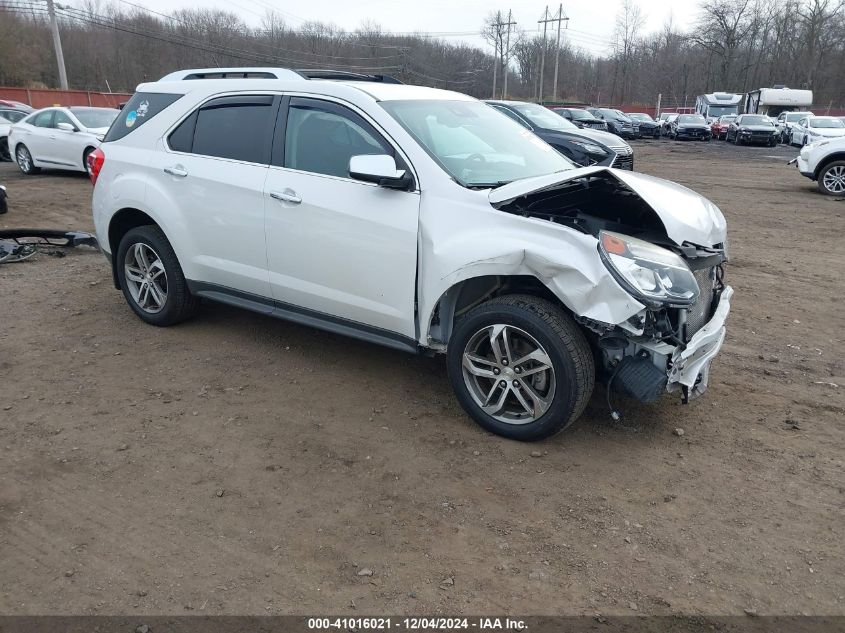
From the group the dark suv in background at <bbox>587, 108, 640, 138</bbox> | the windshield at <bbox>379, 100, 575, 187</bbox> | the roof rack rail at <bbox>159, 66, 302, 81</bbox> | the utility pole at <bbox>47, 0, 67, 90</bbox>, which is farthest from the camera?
the dark suv in background at <bbox>587, 108, 640, 138</bbox>

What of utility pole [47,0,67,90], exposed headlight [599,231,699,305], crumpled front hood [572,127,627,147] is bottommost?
exposed headlight [599,231,699,305]

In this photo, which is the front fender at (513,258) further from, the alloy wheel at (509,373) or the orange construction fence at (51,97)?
the orange construction fence at (51,97)

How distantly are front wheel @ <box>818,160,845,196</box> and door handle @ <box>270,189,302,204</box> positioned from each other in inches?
541

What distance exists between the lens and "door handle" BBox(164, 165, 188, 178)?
4.82 metres

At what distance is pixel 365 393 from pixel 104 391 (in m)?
1.73

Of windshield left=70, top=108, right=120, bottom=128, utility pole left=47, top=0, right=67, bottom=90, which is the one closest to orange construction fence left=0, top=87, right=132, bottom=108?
utility pole left=47, top=0, right=67, bottom=90

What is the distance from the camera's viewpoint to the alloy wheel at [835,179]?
45.5ft

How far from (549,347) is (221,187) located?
261 centimetres

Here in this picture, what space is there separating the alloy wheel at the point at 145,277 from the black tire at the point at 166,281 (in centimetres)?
3

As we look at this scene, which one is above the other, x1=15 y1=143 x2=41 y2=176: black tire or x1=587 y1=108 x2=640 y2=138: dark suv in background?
x1=587 y1=108 x2=640 y2=138: dark suv in background

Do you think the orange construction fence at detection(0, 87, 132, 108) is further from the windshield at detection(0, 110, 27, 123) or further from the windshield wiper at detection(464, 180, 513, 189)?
the windshield wiper at detection(464, 180, 513, 189)

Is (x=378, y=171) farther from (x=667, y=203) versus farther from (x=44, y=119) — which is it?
(x=44, y=119)

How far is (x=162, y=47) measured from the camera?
190 feet

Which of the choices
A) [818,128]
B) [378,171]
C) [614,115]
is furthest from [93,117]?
[614,115]
